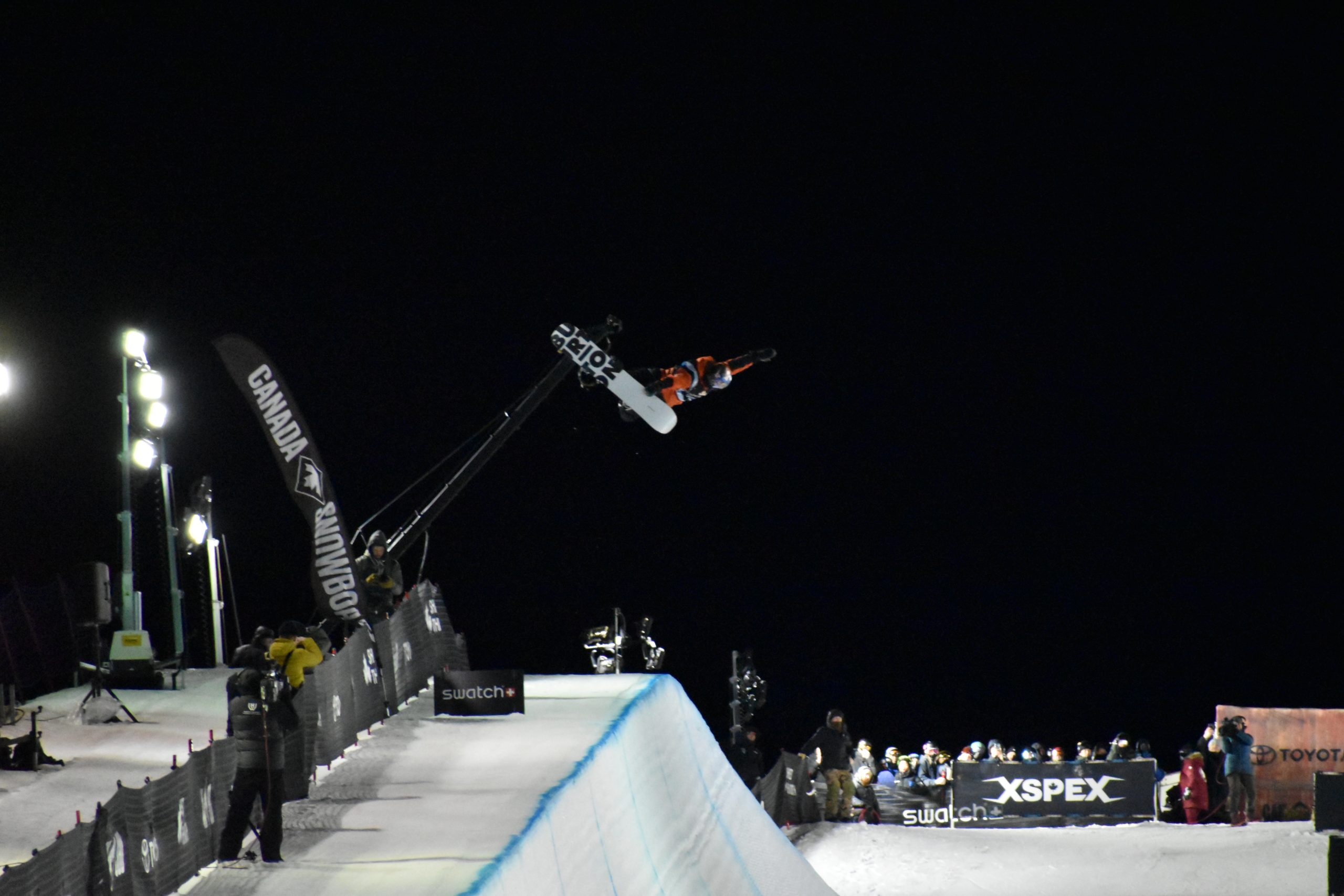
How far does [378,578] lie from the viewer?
1426 centimetres

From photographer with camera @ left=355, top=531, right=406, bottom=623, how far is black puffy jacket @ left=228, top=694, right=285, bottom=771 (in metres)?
Answer: 5.19

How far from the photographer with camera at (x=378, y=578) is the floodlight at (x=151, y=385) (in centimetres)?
433

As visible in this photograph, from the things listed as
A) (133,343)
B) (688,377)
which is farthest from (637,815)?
(133,343)

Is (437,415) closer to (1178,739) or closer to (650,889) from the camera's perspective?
(1178,739)

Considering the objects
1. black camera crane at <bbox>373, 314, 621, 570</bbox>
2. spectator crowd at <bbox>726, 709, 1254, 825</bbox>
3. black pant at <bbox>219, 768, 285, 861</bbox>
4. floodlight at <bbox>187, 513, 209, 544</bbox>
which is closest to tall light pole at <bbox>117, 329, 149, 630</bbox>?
floodlight at <bbox>187, 513, 209, 544</bbox>

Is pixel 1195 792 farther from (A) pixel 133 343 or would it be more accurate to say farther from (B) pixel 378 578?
(A) pixel 133 343

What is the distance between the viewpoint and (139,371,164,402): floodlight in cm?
1692

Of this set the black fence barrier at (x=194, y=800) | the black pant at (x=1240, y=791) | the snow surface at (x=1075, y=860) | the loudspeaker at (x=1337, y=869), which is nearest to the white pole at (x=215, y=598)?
the black fence barrier at (x=194, y=800)

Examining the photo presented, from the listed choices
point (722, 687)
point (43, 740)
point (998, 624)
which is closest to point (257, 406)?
point (43, 740)

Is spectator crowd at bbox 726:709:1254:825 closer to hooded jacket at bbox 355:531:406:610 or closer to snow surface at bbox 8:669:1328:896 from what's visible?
snow surface at bbox 8:669:1328:896

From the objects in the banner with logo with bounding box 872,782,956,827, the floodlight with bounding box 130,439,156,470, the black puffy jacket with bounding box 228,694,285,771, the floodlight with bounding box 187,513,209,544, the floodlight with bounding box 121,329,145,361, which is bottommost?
the banner with logo with bounding box 872,782,956,827

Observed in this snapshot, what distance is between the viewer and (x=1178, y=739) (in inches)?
1563

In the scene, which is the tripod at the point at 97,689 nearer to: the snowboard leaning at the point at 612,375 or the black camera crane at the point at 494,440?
the black camera crane at the point at 494,440

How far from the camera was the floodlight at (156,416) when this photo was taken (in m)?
17.0
